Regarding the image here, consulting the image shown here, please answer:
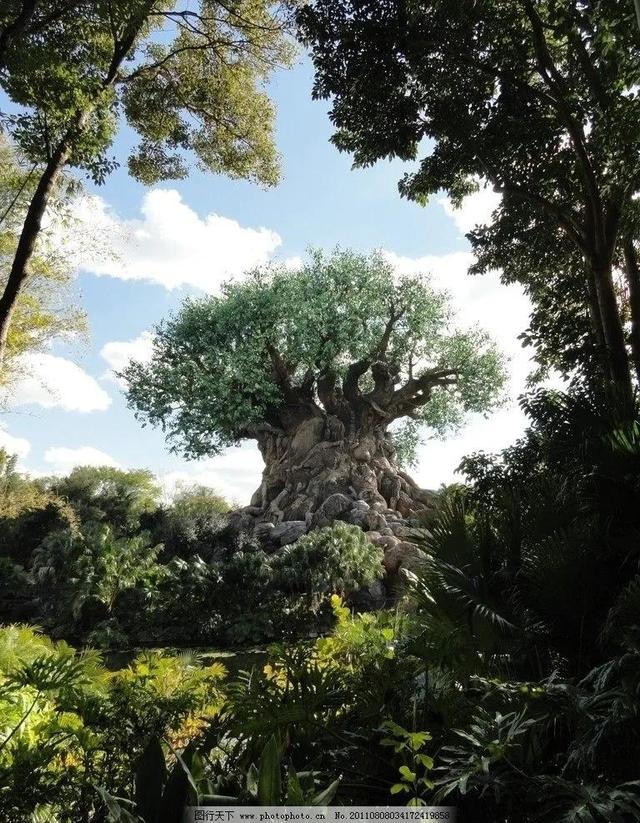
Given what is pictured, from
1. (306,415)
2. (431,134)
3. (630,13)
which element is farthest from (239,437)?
(630,13)

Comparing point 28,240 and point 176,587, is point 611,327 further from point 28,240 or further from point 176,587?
point 176,587

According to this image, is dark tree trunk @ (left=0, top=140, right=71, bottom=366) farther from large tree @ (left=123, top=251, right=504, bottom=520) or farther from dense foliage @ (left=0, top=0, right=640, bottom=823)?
large tree @ (left=123, top=251, right=504, bottom=520)

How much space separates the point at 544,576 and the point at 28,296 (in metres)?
12.7

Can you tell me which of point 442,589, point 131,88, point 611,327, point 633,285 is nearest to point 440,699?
point 442,589

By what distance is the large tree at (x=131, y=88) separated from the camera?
6.15 meters

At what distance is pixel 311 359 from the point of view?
57.9 ft

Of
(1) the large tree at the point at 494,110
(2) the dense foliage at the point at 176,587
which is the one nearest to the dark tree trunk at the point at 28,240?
(1) the large tree at the point at 494,110

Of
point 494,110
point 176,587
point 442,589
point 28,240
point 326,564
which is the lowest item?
point 176,587

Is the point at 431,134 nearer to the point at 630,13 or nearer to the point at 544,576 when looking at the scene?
the point at 630,13

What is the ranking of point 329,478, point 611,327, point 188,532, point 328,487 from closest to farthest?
1. point 611,327
2. point 188,532
3. point 328,487
4. point 329,478

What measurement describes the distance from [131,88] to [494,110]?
6.01 metres

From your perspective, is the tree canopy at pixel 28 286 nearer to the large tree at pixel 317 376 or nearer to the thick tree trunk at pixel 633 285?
the large tree at pixel 317 376

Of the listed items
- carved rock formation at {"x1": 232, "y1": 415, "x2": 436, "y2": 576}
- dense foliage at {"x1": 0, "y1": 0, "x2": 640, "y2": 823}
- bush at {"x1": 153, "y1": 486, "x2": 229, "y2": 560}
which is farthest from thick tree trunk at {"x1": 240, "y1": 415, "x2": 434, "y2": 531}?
dense foliage at {"x1": 0, "y1": 0, "x2": 640, "y2": 823}

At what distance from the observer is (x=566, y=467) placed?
14.7 feet
